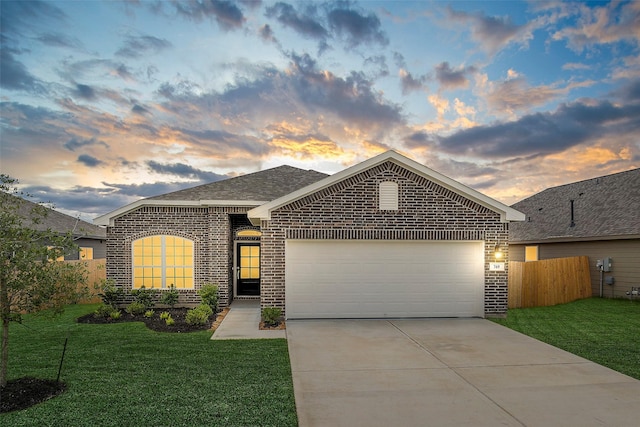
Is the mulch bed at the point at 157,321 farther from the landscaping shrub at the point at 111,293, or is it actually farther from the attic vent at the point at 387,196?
the attic vent at the point at 387,196

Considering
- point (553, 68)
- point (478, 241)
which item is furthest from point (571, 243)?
point (478, 241)

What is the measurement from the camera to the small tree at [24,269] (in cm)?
544

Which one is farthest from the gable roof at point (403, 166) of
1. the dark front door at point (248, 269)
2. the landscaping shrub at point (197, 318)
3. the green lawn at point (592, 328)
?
the dark front door at point (248, 269)

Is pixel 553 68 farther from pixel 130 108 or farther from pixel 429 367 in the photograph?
pixel 130 108

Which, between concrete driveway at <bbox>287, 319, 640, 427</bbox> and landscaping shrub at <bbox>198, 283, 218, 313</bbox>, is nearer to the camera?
concrete driveway at <bbox>287, 319, 640, 427</bbox>

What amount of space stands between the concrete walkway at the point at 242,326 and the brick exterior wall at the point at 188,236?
1.00m

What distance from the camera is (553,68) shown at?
557 inches

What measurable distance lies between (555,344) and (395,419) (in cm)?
583

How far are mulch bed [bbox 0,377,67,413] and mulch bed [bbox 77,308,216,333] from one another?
4.08m

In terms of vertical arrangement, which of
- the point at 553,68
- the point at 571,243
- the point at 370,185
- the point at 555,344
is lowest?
the point at 555,344

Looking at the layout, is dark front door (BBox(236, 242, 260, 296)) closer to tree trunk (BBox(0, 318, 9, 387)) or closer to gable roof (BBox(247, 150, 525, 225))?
gable roof (BBox(247, 150, 525, 225))

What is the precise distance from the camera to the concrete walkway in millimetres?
9484

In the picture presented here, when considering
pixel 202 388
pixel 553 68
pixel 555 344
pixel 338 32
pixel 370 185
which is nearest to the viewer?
pixel 202 388

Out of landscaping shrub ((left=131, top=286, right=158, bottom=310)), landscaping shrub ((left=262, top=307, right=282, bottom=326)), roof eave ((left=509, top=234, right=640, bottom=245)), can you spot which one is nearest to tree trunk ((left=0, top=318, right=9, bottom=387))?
landscaping shrub ((left=262, top=307, right=282, bottom=326))
